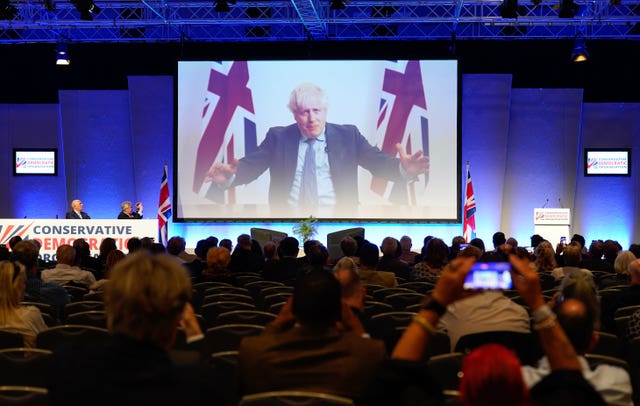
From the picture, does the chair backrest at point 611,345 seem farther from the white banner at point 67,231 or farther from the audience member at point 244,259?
the white banner at point 67,231

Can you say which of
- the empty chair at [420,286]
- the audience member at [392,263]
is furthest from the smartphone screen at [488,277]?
the audience member at [392,263]

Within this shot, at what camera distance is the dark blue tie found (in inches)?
627

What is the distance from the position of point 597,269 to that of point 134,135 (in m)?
11.2

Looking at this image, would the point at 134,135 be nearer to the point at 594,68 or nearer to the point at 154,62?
the point at 154,62

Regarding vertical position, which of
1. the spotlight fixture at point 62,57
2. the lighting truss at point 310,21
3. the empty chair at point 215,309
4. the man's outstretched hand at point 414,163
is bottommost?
the empty chair at point 215,309

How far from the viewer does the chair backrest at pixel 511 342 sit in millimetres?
4196

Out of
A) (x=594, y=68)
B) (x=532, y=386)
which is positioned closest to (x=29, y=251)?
(x=532, y=386)

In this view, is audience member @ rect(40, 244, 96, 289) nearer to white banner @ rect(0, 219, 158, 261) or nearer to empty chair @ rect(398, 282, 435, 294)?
empty chair @ rect(398, 282, 435, 294)

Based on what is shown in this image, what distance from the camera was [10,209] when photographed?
17344 mm

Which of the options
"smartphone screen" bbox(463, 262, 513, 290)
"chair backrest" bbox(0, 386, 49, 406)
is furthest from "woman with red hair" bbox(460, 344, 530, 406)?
"chair backrest" bbox(0, 386, 49, 406)

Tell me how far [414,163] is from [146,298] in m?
14.0

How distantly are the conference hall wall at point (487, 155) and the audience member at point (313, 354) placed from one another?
44.0 feet

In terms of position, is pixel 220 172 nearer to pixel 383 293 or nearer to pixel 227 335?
pixel 383 293

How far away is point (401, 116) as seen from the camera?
52.3 ft
